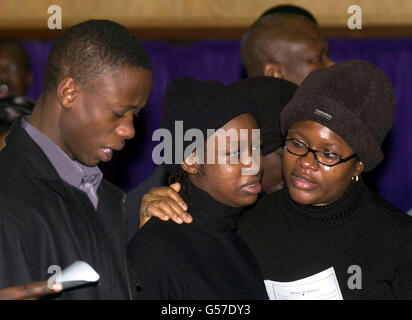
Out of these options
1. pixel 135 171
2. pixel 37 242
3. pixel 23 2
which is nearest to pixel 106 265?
pixel 37 242

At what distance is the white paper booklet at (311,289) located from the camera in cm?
198

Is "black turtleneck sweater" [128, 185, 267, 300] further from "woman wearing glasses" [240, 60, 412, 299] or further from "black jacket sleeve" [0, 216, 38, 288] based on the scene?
"black jacket sleeve" [0, 216, 38, 288]

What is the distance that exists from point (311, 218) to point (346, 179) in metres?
0.17

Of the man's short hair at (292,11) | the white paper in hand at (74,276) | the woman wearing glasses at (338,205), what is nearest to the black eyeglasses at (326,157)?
the woman wearing glasses at (338,205)

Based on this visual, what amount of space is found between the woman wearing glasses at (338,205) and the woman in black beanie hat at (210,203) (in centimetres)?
12

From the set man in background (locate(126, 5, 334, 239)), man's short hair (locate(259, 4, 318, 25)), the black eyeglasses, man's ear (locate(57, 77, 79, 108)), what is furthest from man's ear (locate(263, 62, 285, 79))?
man's ear (locate(57, 77, 79, 108))

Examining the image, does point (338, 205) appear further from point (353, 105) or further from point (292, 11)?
point (292, 11)

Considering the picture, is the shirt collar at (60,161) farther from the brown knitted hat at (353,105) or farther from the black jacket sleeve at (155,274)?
the brown knitted hat at (353,105)

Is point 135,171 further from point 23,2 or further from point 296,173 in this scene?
point 296,173

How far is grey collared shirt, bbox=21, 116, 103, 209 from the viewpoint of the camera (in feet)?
5.55

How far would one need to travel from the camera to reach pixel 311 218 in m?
2.11

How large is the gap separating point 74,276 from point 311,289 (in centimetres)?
81

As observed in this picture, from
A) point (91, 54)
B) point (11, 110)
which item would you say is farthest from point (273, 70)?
point (91, 54)

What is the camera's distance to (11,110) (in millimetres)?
2553
